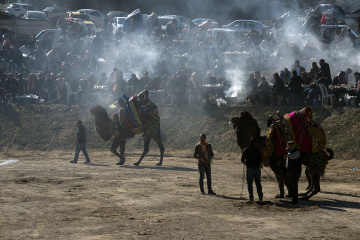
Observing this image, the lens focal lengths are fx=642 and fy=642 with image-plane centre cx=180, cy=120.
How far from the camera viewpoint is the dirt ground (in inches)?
432

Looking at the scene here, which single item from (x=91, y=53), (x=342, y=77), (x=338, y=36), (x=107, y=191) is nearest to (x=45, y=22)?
(x=91, y=53)

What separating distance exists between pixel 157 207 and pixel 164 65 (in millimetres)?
18895

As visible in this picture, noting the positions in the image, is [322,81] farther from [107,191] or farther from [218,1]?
[218,1]

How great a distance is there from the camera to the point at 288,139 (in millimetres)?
13961

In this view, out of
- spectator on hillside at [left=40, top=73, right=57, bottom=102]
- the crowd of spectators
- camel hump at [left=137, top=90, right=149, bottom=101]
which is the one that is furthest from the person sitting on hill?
spectator on hillside at [left=40, top=73, right=57, bottom=102]

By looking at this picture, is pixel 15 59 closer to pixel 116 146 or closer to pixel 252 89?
pixel 252 89

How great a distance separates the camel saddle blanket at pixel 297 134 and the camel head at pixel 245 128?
0.52 metres

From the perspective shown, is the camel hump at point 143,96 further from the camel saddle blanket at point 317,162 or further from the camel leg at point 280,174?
the camel saddle blanket at point 317,162

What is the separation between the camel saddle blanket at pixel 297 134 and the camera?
45.6 ft

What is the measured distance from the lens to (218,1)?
5531cm

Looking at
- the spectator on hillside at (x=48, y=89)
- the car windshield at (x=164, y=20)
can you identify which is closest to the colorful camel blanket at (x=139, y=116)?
the spectator on hillside at (x=48, y=89)

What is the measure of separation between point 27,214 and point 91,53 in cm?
2296

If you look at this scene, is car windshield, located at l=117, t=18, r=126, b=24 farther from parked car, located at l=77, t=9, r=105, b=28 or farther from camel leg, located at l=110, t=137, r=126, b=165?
camel leg, located at l=110, t=137, r=126, b=165

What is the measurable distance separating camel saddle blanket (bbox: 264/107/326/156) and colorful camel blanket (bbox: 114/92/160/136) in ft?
25.0
